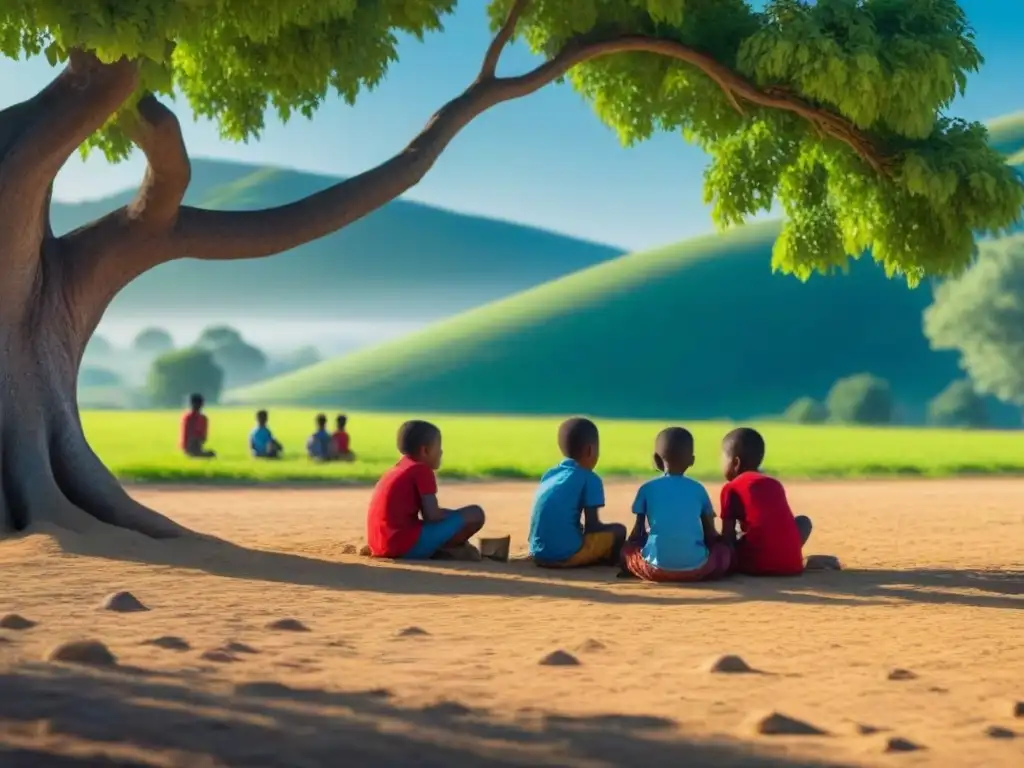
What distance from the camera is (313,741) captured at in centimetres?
584

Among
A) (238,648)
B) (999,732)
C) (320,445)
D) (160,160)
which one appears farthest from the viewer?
(320,445)

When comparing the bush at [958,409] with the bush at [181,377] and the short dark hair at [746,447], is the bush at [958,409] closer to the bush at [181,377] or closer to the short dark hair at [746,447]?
the bush at [181,377]

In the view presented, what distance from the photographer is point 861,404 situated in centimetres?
11550

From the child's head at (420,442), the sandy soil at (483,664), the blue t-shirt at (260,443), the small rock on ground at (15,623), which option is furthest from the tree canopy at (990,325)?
the small rock on ground at (15,623)

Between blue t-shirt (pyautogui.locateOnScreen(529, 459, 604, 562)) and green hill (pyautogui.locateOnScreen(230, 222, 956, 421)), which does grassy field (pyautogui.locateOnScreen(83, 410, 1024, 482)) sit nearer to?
blue t-shirt (pyautogui.locateOnScreen(529, 459, 604, 562))

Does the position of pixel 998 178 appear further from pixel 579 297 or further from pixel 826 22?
pixel 579 297

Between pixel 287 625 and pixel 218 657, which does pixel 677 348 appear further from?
pixel 218 657

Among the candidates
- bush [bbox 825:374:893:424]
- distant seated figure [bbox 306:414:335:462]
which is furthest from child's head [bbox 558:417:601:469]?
bush [bbox 825:374:893:424]

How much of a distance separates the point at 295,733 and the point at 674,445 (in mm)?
6676

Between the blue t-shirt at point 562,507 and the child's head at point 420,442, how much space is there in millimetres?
1074

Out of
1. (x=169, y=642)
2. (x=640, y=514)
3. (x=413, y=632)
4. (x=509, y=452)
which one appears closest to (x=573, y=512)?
(x=640, y=514)

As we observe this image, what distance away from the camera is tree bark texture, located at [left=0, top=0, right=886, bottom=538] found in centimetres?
1389

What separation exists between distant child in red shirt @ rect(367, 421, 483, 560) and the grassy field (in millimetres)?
15098

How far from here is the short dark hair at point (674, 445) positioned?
480 inches
